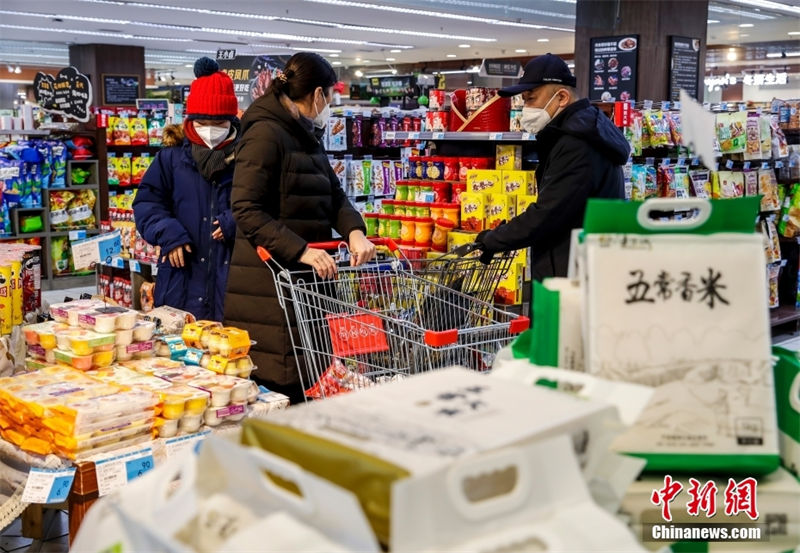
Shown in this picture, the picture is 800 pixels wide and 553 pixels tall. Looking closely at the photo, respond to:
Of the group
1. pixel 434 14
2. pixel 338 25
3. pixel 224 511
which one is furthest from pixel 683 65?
pixel 338 25

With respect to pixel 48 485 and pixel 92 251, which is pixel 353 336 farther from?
pixel 92 251

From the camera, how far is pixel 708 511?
1426 millimetres

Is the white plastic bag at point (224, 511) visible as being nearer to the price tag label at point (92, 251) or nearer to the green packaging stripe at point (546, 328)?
the green packaging stripe at point (546, 328)

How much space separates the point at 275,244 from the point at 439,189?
2.19 m

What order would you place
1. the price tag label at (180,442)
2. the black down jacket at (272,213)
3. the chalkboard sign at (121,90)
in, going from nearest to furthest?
the price tag label at (180,442) < the black down jacket at (272,213) < the chalkboard sign at (121,90)

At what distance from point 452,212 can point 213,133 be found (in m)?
1.52

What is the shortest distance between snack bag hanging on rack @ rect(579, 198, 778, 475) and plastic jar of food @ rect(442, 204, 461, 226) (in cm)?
369

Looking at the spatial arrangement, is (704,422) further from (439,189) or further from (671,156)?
(671,156)

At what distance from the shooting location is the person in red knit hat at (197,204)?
412cm

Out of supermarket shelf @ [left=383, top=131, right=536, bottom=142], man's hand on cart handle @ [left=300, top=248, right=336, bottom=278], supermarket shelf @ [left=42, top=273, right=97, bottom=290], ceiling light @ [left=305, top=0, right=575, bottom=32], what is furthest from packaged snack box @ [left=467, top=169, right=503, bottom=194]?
ceiling light @ [left=305, top=0, right=575, bottom=32]

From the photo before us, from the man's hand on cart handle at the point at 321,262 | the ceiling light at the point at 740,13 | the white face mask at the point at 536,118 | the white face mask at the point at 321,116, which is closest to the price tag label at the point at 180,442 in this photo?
the man's hand on cart handle at the point at 321,262

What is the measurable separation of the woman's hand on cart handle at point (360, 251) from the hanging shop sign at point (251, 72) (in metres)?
3.53

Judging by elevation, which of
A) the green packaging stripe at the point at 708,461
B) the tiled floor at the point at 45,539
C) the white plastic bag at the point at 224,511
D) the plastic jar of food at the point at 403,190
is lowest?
the tiled floor at the point at 45,539

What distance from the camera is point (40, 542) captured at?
3.27 m
